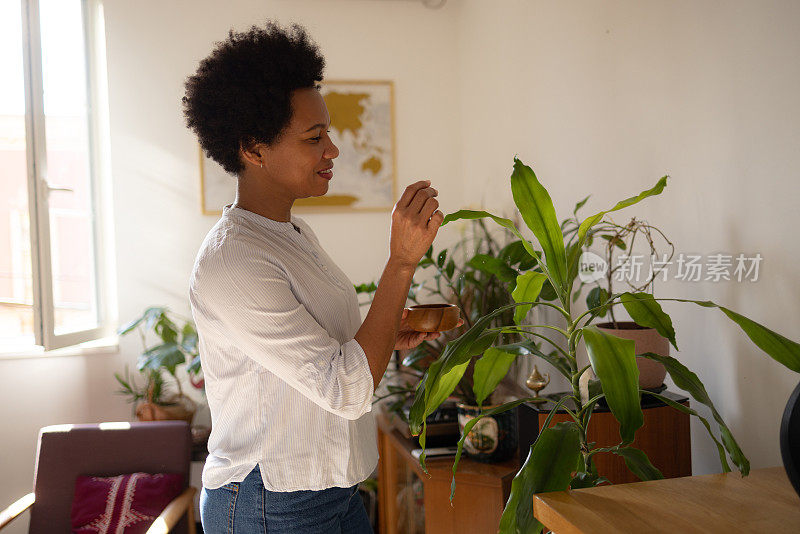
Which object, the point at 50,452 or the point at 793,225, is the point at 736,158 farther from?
the point at 50,452

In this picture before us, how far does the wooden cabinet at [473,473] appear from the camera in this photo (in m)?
1.44

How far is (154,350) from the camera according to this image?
10.1ft

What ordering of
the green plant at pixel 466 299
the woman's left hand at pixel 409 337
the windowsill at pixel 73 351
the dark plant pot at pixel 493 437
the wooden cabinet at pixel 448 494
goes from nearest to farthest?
the woman's left hand at pixel 409 337
the wooden cabinet at pixel 448 494
the dark plant pot at pixel 493 437
the green plant at pixel 466 299
the windowsill at pixel 73 351

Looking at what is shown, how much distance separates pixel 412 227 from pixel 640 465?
585 millimetres

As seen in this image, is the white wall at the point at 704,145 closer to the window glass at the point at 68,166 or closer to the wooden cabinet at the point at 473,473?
the wooden cabinet at the point at 473,473

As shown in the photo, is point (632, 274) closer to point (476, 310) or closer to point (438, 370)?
point (476, 310)

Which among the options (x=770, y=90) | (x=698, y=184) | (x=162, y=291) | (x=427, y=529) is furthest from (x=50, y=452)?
(x=770, y=90)

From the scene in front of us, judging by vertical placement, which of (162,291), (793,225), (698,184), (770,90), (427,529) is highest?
(770,90)

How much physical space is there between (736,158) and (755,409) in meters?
0.55

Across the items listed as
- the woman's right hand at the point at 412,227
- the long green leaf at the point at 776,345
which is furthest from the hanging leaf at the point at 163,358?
the long green leaf at the point at 776,345

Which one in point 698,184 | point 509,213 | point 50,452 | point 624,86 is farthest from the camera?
point 509,213

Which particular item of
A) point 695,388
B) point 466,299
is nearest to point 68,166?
point 466,299

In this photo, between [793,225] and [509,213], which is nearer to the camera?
[793,225]

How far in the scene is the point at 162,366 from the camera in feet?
9.89
